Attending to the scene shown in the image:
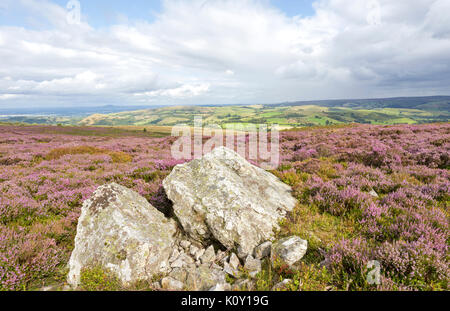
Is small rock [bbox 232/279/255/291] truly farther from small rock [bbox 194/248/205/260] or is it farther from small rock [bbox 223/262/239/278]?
small rock [bbox 194/248/205/260]

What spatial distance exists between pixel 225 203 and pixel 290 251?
1864mm

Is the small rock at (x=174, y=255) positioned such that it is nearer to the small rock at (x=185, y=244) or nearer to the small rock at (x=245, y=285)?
the small rock at (x=185, y=244)

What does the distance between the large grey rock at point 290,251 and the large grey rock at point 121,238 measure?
7.52 ft

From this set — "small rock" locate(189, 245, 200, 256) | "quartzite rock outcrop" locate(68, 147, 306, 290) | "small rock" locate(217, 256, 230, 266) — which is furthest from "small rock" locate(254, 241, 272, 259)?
"small rock" locate(189, 245, 200, 256)

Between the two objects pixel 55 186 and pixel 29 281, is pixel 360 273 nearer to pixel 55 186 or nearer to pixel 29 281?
pixel 29 281

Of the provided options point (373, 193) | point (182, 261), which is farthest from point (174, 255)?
point (373, 193)

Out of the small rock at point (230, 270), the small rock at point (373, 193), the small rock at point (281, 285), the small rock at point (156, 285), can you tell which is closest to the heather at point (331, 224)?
the small rock at point (373, 193)

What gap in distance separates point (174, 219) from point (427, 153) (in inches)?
505

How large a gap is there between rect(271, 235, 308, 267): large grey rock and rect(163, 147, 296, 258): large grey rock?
64 centimetres

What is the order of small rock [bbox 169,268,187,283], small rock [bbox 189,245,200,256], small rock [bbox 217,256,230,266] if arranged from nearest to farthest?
1. small rock [bbox 169,268,187,283]
2. small rock [bbox 217,256,230,266]
3. small rock [bbox 189,245,200,256]

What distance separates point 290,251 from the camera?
386cm

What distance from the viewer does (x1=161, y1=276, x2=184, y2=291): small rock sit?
3.53 m

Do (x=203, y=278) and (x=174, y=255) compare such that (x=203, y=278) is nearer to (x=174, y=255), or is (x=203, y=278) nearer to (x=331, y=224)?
(x=174, y=255)

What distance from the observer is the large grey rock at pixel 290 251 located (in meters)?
3.79
